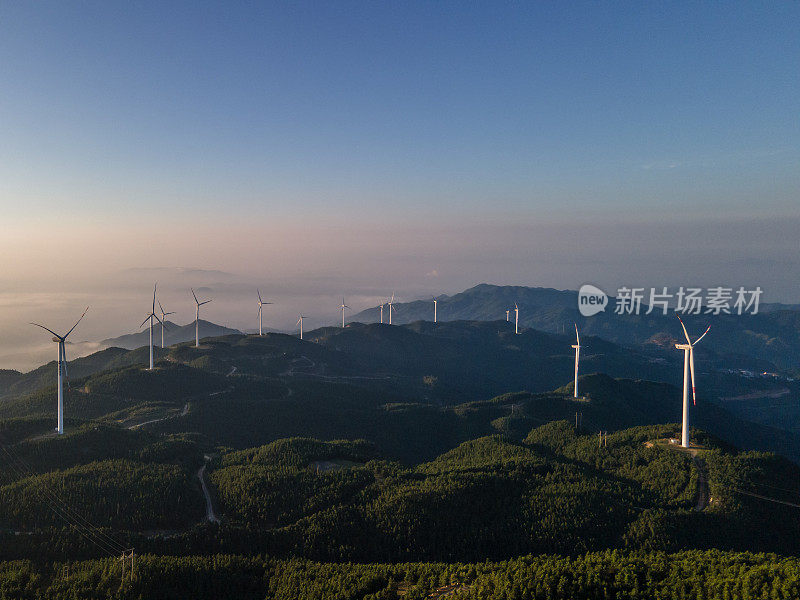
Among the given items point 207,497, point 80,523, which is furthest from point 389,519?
point 80,523

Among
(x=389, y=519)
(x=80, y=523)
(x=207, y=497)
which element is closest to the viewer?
(x=80, y=523)

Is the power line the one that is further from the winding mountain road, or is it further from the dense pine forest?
the winding mountain road

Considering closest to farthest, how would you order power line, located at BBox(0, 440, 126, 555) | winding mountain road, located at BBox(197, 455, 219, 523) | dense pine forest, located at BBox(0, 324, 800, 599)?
1. dense pine forest, located at BBox(0, 324, 800, 599)
2. power line, located at BBox(0, 440, 126, 555)
3. winding mountain road, located at BBox(197, 455, 219, 523)

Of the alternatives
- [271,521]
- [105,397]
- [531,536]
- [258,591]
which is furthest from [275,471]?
[105,397]

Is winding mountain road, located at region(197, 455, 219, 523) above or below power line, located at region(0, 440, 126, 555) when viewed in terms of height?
below

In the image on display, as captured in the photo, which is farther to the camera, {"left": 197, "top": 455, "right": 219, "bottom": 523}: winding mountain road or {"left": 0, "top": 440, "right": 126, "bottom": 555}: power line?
{"left": 197, "top": 455, "right": 219, "bottom": 523}: winding mountain road

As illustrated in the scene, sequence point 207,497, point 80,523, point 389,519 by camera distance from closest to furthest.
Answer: point 80,523 < point 389,519 < point 207,497

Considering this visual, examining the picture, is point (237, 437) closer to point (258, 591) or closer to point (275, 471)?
point (275, 471)

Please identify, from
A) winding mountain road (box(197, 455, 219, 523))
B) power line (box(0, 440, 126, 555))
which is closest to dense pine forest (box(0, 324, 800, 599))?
power line (box(0, 440, 126, 555))

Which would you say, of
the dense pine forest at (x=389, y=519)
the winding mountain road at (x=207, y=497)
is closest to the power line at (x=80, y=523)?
the dense pine forest at (x=389, y=519)

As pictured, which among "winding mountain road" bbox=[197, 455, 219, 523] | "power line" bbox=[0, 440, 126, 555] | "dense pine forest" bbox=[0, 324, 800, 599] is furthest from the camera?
"winding mountain road" bbox=[197, 455, 219, 523]

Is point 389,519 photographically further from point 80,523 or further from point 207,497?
point 80,523
